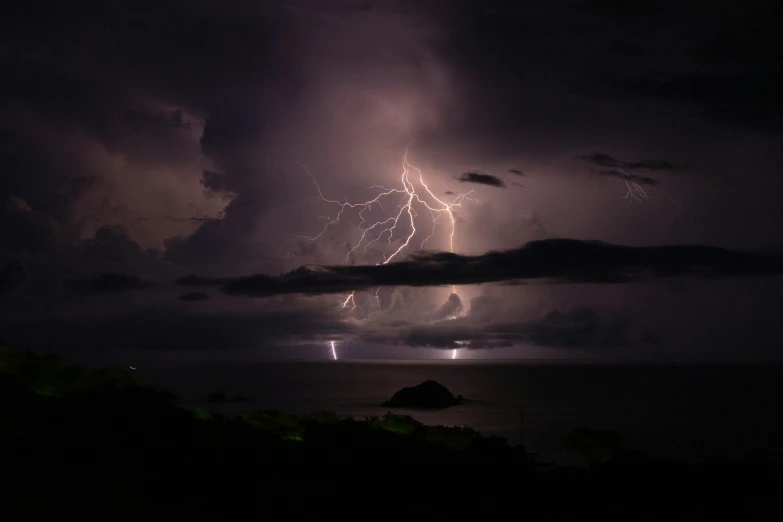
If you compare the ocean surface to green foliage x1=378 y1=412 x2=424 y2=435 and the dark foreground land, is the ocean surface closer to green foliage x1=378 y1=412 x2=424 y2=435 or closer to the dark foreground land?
green foliage x1=378 y1=412 x2=424 y2=435

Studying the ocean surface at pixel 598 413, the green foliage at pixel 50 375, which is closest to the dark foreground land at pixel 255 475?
the green foliage at pixel 50 375

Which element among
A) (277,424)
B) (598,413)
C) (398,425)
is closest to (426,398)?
(598,413)

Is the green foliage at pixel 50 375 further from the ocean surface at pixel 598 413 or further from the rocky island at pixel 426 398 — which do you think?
the rocky island at pixel 426 398

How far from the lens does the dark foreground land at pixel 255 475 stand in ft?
49.4

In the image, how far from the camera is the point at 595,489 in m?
21.8

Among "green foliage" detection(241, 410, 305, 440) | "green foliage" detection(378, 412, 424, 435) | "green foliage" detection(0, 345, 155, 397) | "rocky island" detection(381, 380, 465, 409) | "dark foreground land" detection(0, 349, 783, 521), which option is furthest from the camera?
"rocky island" detection(381, 380, 465, 409)

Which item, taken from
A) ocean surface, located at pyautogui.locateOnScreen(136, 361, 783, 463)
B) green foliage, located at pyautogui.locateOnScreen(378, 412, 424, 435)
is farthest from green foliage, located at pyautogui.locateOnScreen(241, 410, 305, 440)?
ocean surface, located at pyautogui.locateOnScreen(136, 361, 783, 463)

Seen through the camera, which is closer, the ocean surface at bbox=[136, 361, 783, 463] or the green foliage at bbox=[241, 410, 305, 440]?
the green foliage at bbox=[241, 410, 305, 440]

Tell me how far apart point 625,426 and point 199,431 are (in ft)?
271

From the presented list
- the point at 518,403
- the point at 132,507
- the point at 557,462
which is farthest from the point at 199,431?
the point at 518,403

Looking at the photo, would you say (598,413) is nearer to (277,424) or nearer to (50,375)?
(277,424)

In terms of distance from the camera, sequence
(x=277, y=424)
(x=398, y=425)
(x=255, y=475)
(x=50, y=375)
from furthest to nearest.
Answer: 1. (x=398, y=425)
2. (x=277, y=424)
3. (x=50, y=375)
4. (x=255, y=475)

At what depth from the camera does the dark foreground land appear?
15.1m

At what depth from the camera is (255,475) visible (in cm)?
1730
